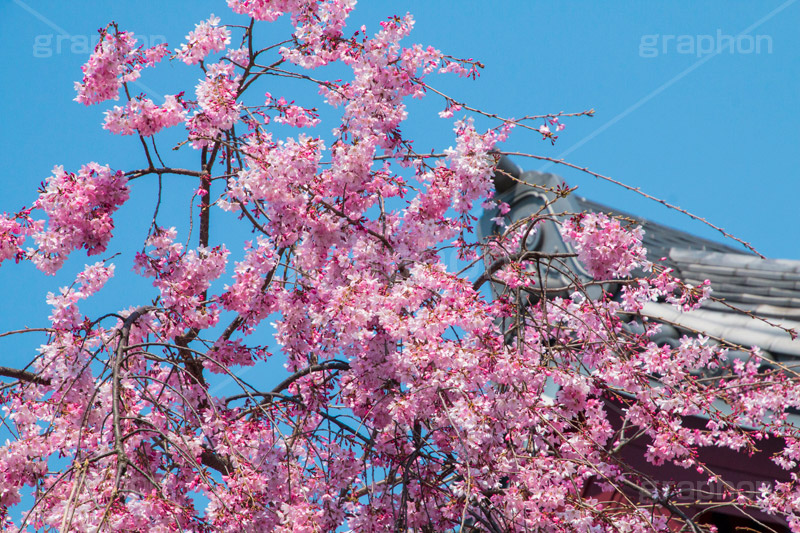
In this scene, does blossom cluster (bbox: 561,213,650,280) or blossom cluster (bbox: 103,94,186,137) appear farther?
blossom cluster (bbox: 103,94,186,137)

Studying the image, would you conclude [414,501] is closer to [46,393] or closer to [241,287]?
[241,287]

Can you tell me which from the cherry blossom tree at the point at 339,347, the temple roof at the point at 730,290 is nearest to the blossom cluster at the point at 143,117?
the cherry blossom tree at the point at 339,347

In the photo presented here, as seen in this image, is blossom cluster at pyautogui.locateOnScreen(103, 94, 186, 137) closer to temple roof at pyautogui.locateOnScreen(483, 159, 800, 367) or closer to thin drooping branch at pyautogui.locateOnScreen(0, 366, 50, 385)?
thin drooping branch at pyautogui.locateOnScreen(0, 366, 50, 385)

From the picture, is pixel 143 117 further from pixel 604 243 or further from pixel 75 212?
pixel 604 243

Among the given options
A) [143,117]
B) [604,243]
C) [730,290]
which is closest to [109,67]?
[143,117]

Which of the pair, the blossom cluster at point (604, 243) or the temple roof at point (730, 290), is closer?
the blossom cluster at point (604, 243)

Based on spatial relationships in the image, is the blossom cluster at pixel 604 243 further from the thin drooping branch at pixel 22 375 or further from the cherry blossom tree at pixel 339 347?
the thin drooping branch at pixel 22 375

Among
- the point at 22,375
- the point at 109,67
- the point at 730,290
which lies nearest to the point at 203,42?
the point at 109,67

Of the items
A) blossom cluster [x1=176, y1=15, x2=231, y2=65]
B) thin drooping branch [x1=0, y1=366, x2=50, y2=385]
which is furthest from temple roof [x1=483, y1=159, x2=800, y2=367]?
thin drooping branch [x1=0, y1=366, x2=50, y2=385]

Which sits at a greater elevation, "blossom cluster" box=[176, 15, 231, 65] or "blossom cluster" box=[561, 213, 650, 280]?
"blossom cluster" box=[176, 15, 231, 65]

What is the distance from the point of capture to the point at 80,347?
377 centimetres

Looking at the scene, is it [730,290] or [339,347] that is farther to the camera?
[730,290]

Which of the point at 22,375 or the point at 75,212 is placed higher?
the point at 75,212

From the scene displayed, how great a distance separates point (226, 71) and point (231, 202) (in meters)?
0.78
